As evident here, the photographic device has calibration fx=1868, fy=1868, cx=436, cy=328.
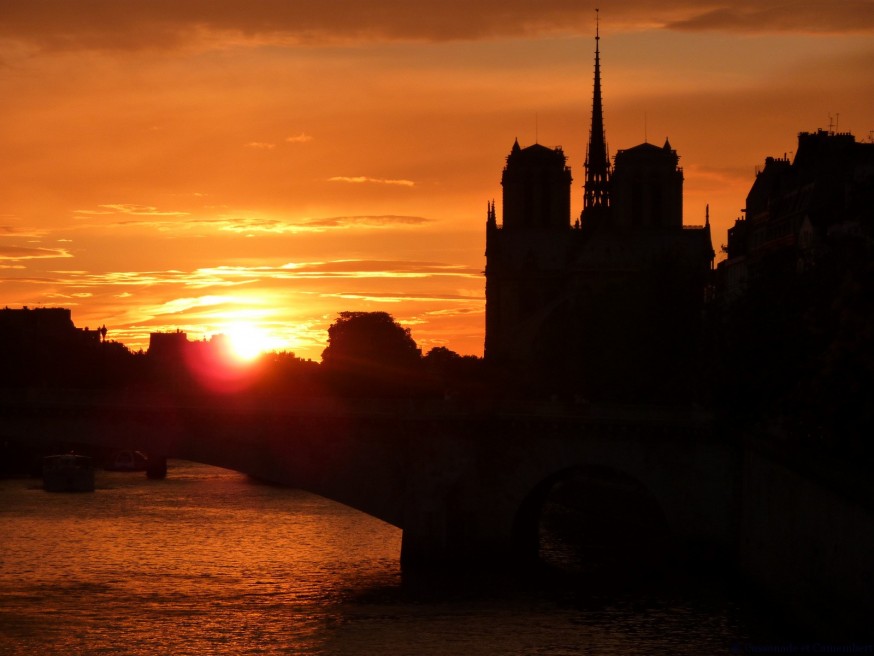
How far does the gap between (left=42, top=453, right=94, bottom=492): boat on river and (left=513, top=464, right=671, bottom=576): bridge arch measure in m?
19.7

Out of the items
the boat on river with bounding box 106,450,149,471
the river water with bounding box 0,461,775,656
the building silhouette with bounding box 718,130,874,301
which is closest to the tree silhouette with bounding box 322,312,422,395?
the boat on river with bounding box 106,450,149,471

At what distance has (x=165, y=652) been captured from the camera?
35969mm

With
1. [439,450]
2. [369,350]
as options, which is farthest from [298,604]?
[369,350]

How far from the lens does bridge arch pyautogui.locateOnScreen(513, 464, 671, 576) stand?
164 feet

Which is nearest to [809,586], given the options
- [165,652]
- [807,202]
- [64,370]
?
[165,652]

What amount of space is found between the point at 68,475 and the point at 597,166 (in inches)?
2394

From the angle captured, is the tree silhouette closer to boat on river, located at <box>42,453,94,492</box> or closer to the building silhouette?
boat on river, located at <box>42,453,94,492</box>

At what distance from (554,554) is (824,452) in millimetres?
16744

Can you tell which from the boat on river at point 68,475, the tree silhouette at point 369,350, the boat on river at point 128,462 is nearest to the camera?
the boat on river at point 68,475

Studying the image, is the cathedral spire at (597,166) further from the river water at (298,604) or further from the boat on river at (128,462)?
the river water at (298,604)

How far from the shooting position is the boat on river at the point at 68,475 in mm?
77000

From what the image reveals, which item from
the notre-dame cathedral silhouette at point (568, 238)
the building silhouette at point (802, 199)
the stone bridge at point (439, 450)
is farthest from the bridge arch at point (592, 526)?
the notre-dame cathedral silhouette at point (568, 238)

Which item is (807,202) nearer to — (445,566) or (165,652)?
(445,566)

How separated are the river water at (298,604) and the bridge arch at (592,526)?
3.74 metres
